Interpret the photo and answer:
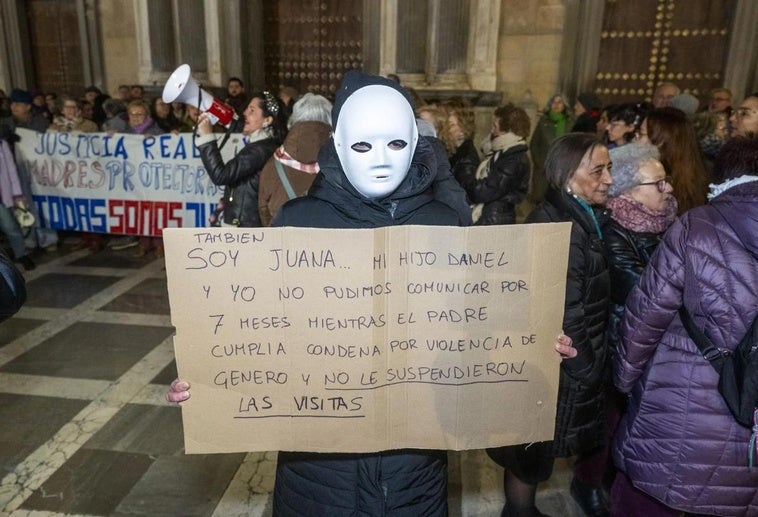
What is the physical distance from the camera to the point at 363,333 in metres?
1.40

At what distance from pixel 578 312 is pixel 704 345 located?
395 mm

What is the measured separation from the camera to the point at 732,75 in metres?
7.72

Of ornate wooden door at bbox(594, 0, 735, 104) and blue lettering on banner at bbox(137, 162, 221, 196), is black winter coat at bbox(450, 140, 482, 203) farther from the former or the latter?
ornate wooden door at bbox(594, 0, 735, 104)

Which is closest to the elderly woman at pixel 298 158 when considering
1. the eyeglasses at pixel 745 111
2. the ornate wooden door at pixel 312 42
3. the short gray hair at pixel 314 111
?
the short gray hair at pixel 314 111

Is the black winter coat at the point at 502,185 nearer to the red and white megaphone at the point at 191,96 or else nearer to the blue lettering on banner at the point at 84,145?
the red and white megaphone at the point at 191,96

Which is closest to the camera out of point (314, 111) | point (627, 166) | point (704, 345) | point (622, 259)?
point (704, 345)

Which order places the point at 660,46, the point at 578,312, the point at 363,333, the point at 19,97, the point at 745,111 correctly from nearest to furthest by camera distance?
the point at 363,333, the point at 578,312, the point at 745,111, the point at 19,97, the point at 660,46

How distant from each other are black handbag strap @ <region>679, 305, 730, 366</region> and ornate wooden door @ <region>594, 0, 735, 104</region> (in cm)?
753

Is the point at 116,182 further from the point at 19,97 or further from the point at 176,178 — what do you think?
the point at 19,97

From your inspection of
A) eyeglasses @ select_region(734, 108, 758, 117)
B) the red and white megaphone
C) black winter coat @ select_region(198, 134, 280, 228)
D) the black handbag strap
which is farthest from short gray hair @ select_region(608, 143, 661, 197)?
the red and white megaphone

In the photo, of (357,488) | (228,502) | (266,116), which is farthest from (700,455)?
(266,116)

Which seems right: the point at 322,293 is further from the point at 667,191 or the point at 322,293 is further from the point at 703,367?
the point at 667,191

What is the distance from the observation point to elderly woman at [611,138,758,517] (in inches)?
63.5

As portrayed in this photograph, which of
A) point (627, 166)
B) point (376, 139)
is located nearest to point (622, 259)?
point (627, 166)
